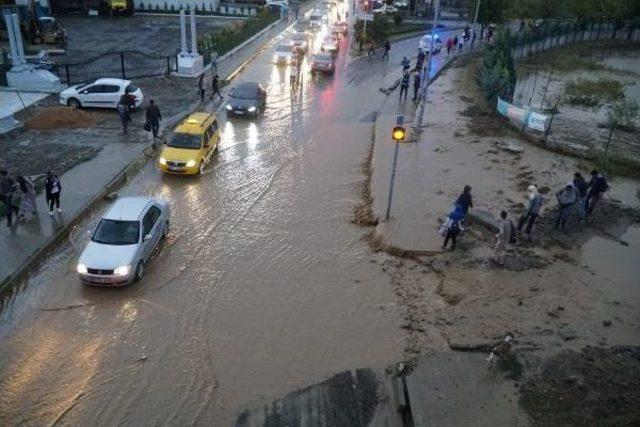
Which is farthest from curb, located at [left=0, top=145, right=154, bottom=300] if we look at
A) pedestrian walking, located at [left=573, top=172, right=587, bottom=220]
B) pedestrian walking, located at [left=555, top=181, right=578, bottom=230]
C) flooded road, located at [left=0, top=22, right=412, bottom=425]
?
pedestrian walking, located at [left=573, top=172, right=587, bottom=220]

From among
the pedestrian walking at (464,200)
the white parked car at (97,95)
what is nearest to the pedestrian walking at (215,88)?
the white parked car at (97,95)

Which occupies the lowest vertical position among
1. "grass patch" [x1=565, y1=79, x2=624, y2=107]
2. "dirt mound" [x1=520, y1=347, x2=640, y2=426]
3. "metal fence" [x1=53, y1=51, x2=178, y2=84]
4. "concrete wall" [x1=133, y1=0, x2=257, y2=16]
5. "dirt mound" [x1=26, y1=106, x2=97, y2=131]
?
"dirt mound" [x1=26, y1=106, x2=97, y2=131]

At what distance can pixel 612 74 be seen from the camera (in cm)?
4006

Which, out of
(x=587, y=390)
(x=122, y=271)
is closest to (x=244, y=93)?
(x=122, y=271)

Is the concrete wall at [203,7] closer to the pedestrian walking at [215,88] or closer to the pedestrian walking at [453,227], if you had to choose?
the pedestrian walking at [215,88]

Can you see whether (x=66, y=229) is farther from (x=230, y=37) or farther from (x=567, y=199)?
(x=230, y=37)

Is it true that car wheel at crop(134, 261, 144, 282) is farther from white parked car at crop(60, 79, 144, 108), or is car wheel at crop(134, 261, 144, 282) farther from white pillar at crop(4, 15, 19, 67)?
white pillar at crop(4, 15, 19, 67)

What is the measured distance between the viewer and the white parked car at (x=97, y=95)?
79.3 feet

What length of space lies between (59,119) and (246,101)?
763 centimetres

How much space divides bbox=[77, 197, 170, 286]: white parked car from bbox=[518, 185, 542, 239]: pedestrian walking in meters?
9.25

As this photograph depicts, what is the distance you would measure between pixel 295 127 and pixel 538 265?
13028mm

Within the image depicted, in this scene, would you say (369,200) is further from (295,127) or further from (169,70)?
(169,70)

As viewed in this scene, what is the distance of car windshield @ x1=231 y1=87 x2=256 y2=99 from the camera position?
24625 mm

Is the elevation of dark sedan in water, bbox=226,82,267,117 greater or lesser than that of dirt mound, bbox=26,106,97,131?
greater
